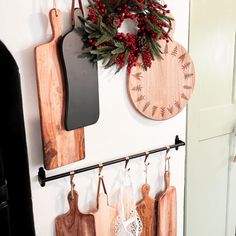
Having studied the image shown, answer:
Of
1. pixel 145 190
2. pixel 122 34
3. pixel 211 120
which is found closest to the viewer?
pixel 122 34

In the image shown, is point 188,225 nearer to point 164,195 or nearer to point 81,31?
point 164,195

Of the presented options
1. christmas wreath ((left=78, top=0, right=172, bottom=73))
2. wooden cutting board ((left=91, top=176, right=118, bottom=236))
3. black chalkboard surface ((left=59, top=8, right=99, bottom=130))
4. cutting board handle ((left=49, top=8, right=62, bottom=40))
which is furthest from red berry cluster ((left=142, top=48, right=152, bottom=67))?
wooden cutting board ((left=91, top=176, right=118, bottom=236))

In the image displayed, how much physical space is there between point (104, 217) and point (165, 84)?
24.1 inches

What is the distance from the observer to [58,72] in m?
0.88

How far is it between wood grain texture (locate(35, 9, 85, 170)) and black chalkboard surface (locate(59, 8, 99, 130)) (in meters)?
0.03

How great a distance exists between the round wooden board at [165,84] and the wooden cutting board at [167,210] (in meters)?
0.33

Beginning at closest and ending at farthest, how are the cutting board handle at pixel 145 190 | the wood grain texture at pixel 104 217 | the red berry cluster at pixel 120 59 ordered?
1. the red berry cluster at pixel 120 59
2. the wood grain texture at pixel 104 217
3. the cutting board handle at pixel 145 190

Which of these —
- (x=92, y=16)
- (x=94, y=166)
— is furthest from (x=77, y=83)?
(x=94, y=166)

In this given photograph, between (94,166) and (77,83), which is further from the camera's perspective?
(94,166)

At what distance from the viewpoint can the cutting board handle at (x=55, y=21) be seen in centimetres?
84

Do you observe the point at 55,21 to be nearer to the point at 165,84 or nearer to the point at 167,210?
the point at 165,84

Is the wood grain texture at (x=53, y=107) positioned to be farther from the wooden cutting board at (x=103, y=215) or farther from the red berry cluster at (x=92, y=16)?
the wooden cutting board at (x=103, y=215)

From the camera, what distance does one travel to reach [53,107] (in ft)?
2.91

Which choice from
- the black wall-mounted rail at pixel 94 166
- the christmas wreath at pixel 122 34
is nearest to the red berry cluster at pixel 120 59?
→ the christmas wreath at pixel 122 34
